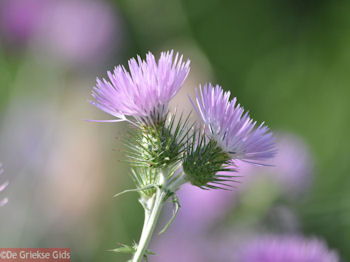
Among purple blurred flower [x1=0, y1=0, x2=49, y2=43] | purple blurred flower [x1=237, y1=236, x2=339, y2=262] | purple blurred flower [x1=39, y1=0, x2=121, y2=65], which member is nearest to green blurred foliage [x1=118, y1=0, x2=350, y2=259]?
purple blurred flower [x1=39, y1=0, x2=121, y2=65]

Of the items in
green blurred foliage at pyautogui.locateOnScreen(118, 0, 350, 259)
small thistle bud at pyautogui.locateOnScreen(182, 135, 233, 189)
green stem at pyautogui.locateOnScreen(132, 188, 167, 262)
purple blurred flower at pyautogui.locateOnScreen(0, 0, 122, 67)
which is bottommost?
green stem at pyautogui.locateOnScreen(132, 188, 167, 262)

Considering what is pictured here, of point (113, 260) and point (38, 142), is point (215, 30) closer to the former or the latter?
point (38, 142)

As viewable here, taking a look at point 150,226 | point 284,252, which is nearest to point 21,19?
point 284,252

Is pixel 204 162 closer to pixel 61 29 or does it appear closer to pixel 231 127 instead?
pixel 231 127

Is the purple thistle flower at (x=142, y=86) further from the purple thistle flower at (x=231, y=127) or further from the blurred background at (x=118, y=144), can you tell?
the blurred background at (x=118, y=144)

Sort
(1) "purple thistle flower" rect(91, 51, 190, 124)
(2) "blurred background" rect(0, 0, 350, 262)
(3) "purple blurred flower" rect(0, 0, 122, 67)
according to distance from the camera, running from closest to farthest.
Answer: (1) "purple thistle flower" rect(91, 51, 190, 124) < (2) "blurred background" rect(0, 0, 350, 262) < (3) "purple blurred flower" rect(0, 0, 122, 67)

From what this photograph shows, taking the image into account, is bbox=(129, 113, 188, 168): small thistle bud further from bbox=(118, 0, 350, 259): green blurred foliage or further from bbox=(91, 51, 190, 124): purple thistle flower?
bbox=(118, 0, 350, 259): green blurred foliage
